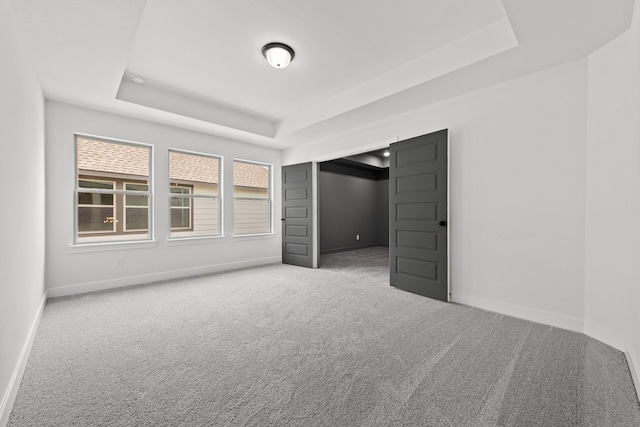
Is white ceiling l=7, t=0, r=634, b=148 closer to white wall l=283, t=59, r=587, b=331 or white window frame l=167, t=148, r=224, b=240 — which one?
white wall l=283, t=59, r=587, b=331

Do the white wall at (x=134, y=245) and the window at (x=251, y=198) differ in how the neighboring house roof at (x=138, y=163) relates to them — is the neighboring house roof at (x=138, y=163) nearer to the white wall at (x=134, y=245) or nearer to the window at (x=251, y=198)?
the window at (x=251, y=198)

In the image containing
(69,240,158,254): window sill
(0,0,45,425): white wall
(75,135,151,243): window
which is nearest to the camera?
(0,0,45,425): white wall

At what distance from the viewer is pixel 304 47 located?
9.64ft

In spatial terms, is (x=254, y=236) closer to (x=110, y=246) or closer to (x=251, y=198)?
(x=251, y=198)

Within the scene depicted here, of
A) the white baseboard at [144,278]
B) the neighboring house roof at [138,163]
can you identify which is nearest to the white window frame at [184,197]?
the neighboring house roof at [138,163]

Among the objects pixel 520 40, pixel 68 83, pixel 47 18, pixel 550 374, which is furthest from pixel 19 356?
pixel 520 40

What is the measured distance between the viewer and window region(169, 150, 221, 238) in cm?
478

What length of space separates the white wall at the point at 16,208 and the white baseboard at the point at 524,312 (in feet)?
13.0

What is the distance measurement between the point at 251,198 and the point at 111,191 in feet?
7.87

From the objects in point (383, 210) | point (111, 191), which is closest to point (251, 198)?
point (111, 191)

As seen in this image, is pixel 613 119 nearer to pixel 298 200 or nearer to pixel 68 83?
pixel 298 200

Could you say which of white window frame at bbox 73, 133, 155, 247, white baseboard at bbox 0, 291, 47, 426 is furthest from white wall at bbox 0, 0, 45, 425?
white window frame at bbox 73, 133, 155, 247

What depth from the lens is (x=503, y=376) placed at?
6.13 feet

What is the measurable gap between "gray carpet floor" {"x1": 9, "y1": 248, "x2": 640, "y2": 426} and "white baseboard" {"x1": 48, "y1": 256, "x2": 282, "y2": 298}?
32 centimetres
